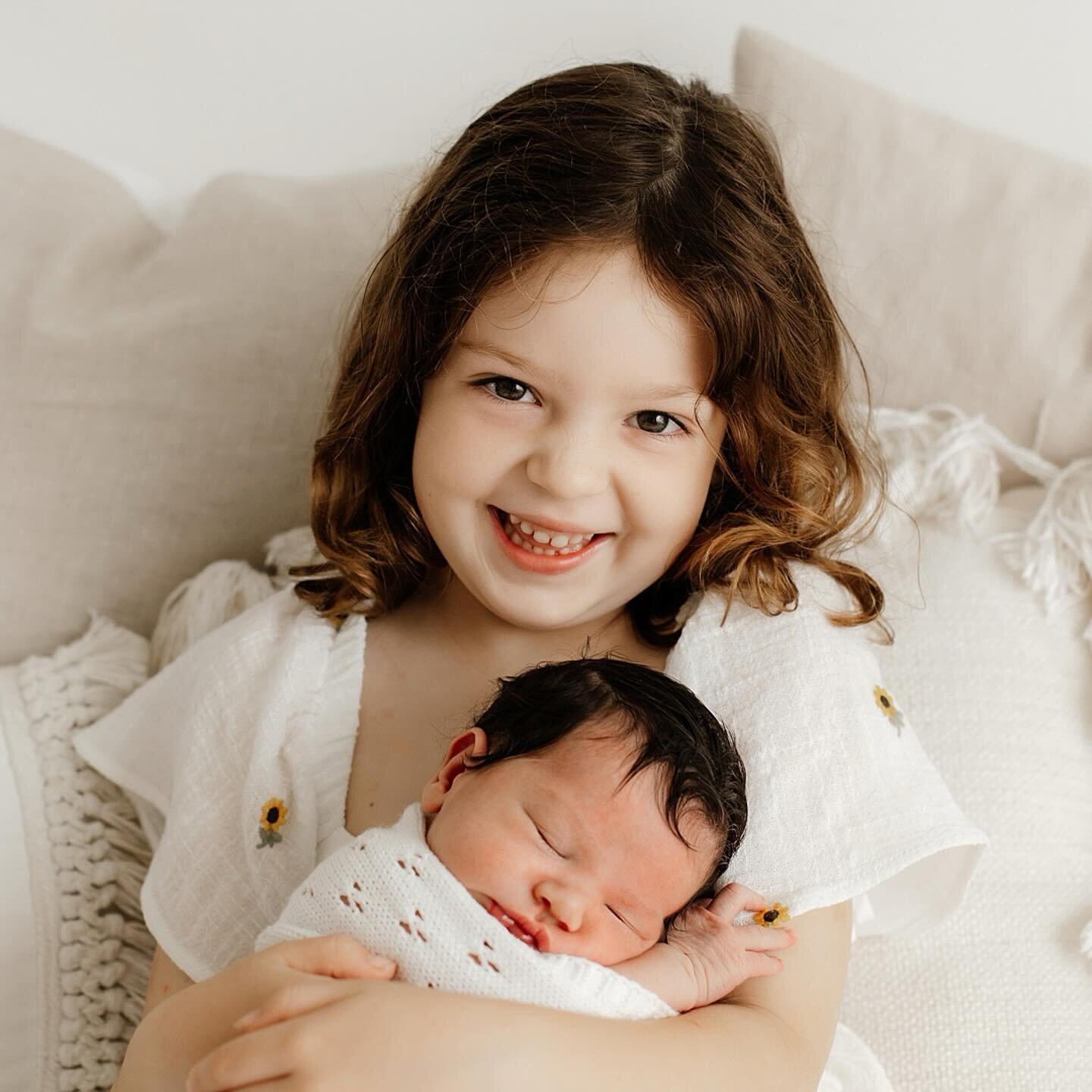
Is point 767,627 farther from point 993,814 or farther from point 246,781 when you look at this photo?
point 246,781

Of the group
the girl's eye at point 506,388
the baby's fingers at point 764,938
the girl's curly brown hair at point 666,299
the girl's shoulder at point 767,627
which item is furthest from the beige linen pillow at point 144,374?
the baby's fingers at point 764,938

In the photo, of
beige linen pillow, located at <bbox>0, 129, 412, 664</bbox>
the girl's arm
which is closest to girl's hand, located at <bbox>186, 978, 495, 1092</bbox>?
the girl's arm

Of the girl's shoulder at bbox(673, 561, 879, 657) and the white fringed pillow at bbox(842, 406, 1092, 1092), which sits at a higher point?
the girl's shoulder at bbox(673, 561, 879, 657)

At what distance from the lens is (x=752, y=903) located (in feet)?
3.33

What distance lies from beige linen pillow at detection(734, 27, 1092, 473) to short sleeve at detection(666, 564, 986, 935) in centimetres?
36

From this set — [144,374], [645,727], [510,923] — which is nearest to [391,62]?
[144,374]

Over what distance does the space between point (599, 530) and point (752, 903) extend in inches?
13.0

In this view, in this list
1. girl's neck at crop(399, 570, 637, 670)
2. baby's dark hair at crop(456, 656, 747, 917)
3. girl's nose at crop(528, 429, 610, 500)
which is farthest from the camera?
girl's neck at crop(399, 570, 637, 670)

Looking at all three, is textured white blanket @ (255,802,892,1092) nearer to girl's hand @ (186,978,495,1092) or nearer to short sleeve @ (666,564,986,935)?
girl's hand @ (186,978,495,1092)

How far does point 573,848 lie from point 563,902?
0.04 metres

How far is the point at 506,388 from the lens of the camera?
1095mm

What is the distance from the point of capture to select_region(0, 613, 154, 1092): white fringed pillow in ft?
3.90

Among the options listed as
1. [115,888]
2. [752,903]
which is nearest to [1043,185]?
[752,903]

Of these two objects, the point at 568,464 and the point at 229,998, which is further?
the point at 568,464
